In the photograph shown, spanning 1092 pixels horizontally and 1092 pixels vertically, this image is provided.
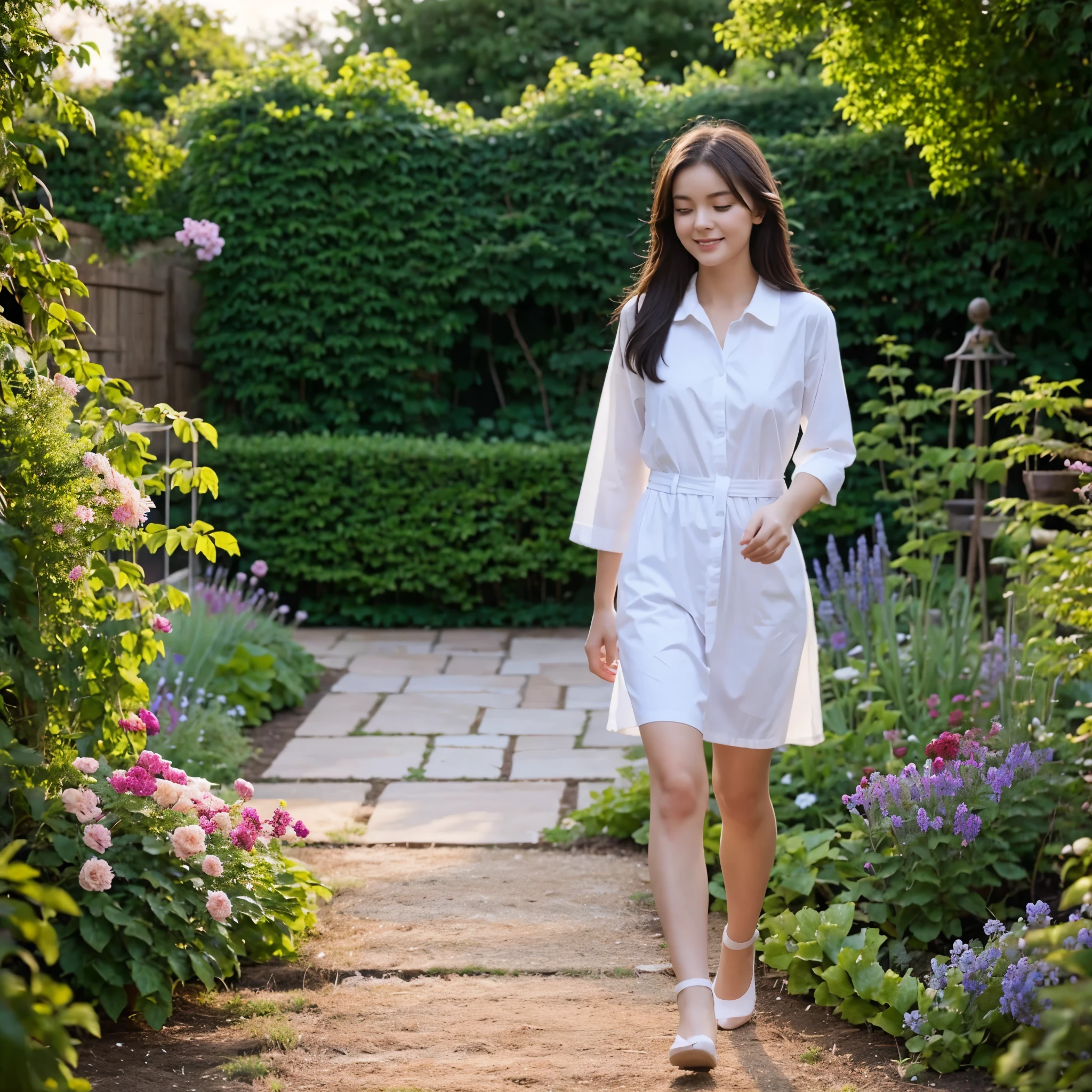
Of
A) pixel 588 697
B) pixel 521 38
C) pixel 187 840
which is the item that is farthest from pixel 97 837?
pixel 521 38

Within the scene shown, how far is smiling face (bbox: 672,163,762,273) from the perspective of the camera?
2.36 metres

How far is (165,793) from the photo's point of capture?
257 centimetres

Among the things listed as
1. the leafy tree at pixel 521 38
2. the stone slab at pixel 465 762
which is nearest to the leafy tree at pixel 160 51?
the leafy tree at pixel 521 38

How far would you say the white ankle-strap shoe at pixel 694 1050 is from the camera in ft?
6.97

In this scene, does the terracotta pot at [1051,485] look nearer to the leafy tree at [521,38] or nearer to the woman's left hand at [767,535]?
the woman's left hand at [767,535]

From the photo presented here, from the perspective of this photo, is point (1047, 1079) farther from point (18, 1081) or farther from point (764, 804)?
point (764, 804)

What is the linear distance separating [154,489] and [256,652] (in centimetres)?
271

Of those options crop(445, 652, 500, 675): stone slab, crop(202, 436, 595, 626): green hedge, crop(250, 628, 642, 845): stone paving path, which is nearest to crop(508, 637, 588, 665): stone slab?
crop(250, 628, 642, 845): stone paving path

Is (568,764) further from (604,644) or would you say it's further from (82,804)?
(82,804)

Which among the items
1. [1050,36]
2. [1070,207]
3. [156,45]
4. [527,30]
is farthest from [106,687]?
[527,30]

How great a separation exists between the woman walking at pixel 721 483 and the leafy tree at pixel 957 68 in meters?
3.13

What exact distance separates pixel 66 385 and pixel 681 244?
131 centimetres

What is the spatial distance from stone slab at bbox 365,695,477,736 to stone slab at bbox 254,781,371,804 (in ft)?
2.18

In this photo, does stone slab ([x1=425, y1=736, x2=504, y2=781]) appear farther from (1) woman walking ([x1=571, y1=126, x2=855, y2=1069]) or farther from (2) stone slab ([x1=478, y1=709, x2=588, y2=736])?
(1) woman walking ([x1=571, y1=126, x2=855, y2=1069])
